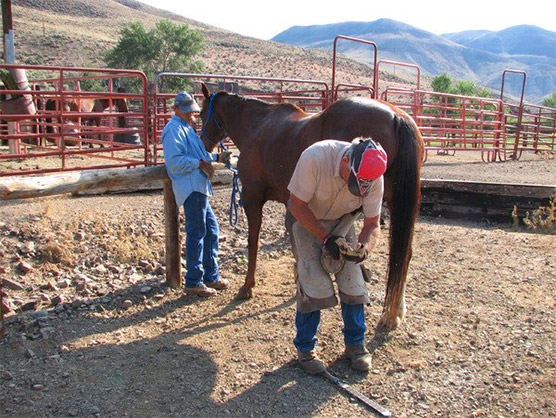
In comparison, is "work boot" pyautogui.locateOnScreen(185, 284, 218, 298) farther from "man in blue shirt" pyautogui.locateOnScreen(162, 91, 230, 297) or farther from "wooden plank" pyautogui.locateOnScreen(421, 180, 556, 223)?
"wooden plank" pyautogui.locateOnScreen(421, 180, 556, 223)

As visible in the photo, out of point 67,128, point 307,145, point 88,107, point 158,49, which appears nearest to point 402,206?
point 307,145

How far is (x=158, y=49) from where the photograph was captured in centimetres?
4028

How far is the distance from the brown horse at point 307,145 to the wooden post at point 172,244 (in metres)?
0.71

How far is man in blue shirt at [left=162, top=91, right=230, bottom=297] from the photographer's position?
14.8 ft

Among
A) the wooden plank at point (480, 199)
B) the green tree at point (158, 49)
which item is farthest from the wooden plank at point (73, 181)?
the green tree at point (158, 49)

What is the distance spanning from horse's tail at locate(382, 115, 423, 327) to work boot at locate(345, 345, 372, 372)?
443 millimetres

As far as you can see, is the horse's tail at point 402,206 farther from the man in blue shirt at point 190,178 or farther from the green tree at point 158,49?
the green tree at point 158,49

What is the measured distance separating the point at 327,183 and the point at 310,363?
1188mm

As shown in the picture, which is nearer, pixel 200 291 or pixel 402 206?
pixel 402 206

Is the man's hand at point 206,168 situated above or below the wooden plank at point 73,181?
above

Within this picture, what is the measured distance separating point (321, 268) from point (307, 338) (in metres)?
0.48

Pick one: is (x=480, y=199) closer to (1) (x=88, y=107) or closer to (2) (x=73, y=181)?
(2) (x=73, y=181)

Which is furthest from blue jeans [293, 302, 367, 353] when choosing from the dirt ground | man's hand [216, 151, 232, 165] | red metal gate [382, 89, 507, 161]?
red metal gate [382, 89, 507, 161]

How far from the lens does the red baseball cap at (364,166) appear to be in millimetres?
2766
